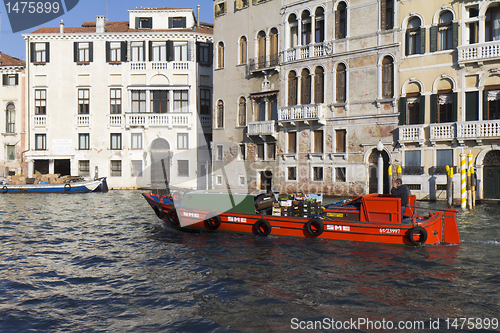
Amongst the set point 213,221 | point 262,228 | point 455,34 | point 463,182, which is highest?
point 455,34

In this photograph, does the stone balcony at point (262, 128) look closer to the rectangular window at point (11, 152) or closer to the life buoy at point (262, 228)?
the life buoy at point (262, 228)

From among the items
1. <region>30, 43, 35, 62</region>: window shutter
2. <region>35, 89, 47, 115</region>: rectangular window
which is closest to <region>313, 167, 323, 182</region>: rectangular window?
<region>35, 89, 47, 115</region>: rectangular window

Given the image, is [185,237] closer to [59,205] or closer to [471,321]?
[471,321]

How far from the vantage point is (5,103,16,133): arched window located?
1372 inches

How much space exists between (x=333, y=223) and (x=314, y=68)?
14662 mm

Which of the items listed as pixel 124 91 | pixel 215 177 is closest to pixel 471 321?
pixel 215 177

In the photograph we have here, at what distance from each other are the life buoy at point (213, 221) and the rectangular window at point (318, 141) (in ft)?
41.7

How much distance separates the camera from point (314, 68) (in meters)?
25.0

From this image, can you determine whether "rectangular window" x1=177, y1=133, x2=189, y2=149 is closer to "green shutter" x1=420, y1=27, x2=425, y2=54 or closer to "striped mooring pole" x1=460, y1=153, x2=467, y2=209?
"green shutter" x1=420, y1=27, x2=425, y2=54

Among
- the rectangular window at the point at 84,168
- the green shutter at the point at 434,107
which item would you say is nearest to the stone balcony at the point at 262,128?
the green shutter at the point at 434,107

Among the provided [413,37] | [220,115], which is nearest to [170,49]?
[220,115]

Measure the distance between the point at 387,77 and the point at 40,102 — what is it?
26.1 metres

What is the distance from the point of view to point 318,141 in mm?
25266

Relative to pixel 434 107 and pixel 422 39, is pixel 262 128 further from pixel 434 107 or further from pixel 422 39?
pixel 422 39
